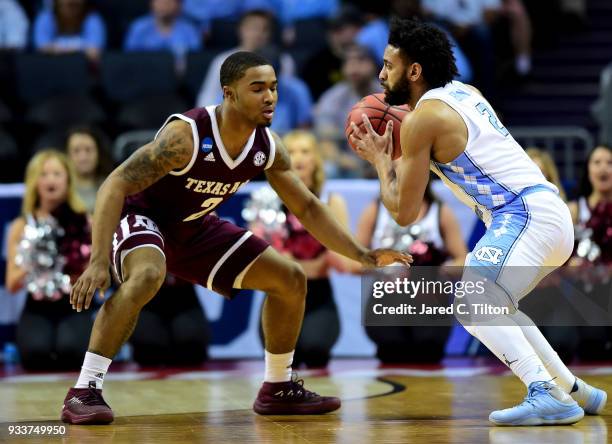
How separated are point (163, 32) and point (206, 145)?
623 cm

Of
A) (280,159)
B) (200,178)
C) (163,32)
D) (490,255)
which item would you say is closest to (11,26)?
(163,32)

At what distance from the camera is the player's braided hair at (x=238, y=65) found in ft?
20.0

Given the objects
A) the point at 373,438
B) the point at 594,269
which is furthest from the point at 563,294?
the point at 373,438

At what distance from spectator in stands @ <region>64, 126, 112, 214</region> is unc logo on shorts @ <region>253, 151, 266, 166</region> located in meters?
3.05

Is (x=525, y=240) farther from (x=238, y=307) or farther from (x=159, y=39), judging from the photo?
(x=159, y=39)

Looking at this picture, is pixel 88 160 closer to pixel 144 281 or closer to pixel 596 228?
pixel 144 281

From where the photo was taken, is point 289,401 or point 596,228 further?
point 596,228

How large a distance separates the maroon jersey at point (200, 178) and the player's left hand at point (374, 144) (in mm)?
608

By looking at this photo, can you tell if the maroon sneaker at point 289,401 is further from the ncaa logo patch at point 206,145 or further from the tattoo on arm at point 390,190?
the ncaa logo patch at point 206,145

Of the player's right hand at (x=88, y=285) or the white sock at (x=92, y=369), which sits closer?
the player's right hand at (x=88, y=285)

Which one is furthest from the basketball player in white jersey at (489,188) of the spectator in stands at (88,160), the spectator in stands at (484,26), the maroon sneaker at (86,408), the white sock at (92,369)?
the spectator in stands at (484,26)

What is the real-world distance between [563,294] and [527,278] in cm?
309

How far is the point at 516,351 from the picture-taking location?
569 cm

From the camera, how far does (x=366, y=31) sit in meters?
12.0
